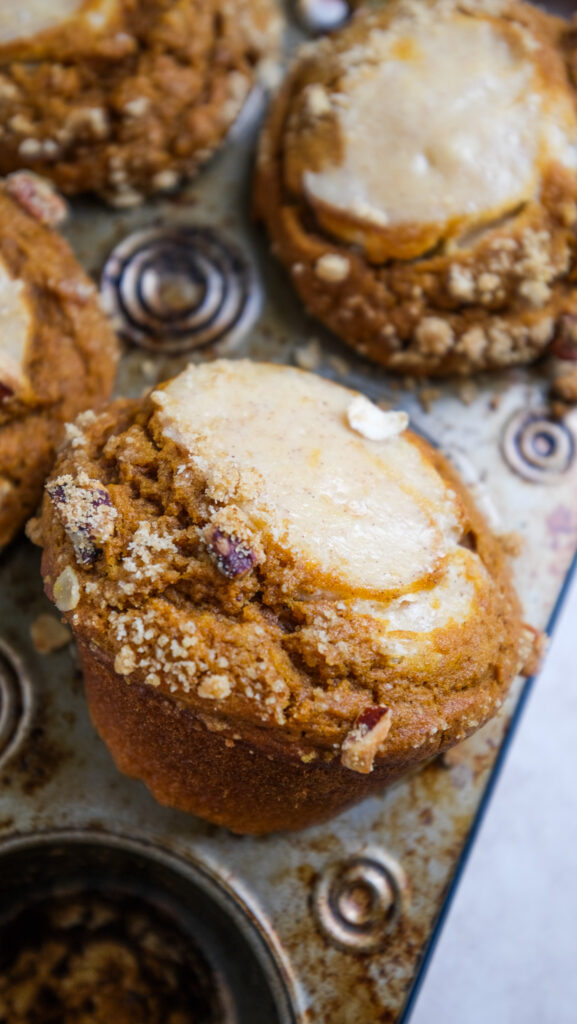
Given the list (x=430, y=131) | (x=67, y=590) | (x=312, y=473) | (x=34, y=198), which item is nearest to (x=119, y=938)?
(x=67, y=590)

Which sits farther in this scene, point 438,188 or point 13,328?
point 438,188

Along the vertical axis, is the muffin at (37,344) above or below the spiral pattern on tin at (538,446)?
below

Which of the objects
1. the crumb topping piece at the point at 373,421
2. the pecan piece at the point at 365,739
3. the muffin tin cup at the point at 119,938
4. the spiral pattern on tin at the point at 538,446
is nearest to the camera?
the pecan piece at the point at 365,739

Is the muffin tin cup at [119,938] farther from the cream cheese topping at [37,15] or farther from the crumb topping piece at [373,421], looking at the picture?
the cream cheese topping at [37,15]

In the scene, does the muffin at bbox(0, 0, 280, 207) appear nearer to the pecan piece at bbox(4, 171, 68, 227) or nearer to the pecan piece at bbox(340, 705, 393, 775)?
the pecan piece at bbox(4, 171, 68, 227)

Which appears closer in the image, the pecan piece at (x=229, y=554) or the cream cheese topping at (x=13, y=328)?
the pecan piece at (x=229, y=554)

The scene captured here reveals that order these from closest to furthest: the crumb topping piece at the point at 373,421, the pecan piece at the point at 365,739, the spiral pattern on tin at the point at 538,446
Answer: the pecan piece at the point at 365,739 < the crumb topping piece at the point at 373,421 < the spiral pattern on tin at the point at 538,446

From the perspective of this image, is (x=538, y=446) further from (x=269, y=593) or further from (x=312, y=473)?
(x=269, y=593)

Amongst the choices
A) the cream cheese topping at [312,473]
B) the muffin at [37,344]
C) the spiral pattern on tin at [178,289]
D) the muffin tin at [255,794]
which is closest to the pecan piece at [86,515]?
the cream cheese topping at [312,473]

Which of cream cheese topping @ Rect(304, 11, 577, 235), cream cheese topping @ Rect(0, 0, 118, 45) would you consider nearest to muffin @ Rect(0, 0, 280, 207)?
cream cheese topping @ Rect(0, 0, 118, 45)
